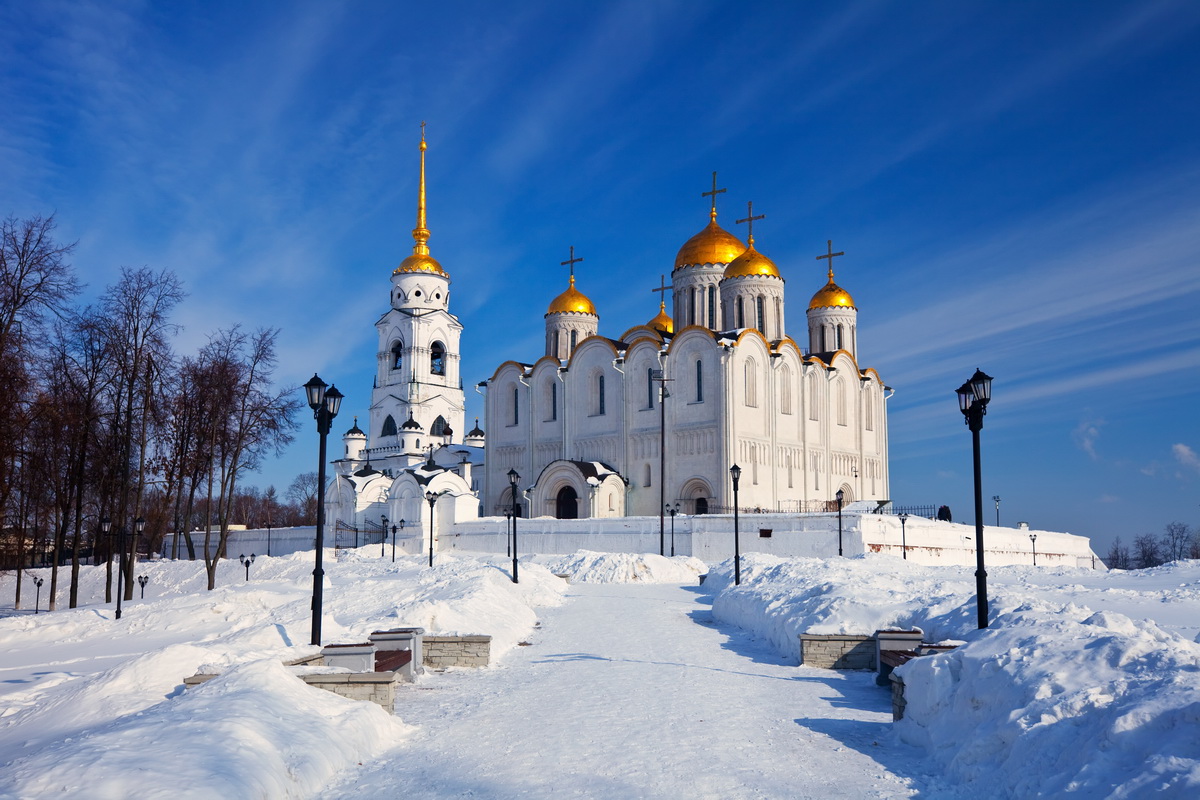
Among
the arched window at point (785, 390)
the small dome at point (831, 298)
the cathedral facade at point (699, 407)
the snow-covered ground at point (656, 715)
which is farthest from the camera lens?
the small dome at point (831, 298)

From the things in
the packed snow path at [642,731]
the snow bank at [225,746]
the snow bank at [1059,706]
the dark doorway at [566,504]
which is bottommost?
the packed snow path at [642,731]

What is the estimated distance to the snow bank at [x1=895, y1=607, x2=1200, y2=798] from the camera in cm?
524

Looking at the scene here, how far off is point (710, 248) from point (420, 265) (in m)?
22.3

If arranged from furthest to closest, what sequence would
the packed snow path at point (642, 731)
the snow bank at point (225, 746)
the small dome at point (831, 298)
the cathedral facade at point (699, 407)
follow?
the small dome at point (831, 298)
the cathedral facade at point (699, 407)
the packed snow path at point (642, 731)
the snow bank at point (225, 746)

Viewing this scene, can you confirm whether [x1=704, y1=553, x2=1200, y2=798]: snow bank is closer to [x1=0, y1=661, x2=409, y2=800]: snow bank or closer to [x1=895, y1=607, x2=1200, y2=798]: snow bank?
[x1=895, y1=607, x2=1200, y2=798]: snow bank

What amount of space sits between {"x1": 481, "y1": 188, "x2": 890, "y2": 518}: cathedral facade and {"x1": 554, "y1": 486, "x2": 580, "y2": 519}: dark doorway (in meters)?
0.07

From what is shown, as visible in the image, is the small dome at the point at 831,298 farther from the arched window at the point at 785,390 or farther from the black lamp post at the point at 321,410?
the black lamp post at the point at 321,410

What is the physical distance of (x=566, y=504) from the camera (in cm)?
4944

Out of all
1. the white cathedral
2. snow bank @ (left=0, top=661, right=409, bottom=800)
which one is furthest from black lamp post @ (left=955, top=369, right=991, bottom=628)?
the white cathedral

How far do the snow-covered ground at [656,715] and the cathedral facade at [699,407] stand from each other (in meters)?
29.3

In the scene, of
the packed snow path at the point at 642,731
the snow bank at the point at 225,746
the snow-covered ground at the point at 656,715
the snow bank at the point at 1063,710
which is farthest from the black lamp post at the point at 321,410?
the snow bank at the point at 1063,710

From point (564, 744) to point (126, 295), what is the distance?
21.0 m

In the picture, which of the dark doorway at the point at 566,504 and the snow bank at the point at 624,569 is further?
the dark doorway at the point at 566,504

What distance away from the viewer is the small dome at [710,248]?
53.4 m
